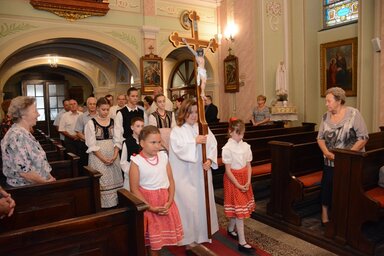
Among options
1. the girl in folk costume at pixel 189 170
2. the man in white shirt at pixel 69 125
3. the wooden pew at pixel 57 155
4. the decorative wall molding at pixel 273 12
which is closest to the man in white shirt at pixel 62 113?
the man in white shirt at pixel 69 125

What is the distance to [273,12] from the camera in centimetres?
921

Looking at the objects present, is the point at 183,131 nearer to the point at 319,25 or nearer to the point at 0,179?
the point at 0,179

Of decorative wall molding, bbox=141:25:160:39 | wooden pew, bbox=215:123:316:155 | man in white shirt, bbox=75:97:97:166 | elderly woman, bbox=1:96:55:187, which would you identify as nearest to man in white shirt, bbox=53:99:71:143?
man in white shirt, bbox=75:97:97:166

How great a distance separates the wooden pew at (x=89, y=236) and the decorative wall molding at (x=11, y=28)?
7.01 metres

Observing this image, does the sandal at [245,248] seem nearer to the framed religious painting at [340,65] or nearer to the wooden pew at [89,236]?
the wooden pew at [89,236]

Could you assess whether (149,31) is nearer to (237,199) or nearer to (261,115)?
(261,115)

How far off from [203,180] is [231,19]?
25.7 feet

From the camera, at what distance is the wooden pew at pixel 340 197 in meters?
3.21

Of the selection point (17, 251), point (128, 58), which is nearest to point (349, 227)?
point (17, 251)

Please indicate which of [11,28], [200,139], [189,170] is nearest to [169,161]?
[189,170]

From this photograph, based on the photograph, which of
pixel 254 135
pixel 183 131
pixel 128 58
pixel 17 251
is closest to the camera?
pixel 17 251

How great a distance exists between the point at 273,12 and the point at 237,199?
746 cm

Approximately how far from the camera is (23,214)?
239cm

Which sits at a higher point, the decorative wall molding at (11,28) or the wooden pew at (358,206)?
the decorative wall molding at (11,28)
